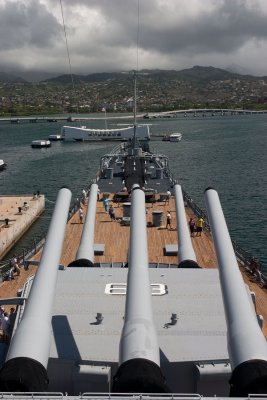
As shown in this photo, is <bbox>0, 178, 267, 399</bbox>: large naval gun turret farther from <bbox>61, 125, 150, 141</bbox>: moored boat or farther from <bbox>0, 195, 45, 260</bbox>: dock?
<bbox>61, 125, 150, 141</bbox>: moored boat

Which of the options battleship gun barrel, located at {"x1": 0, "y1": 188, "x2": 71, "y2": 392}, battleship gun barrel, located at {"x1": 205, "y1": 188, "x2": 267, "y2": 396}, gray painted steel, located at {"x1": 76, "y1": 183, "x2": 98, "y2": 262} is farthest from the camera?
gray painted steel, located at {"x1": 76, "y1": 183, "x2": 98, "y2": 262}

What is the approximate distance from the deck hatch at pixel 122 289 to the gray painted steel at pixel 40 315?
123 inches

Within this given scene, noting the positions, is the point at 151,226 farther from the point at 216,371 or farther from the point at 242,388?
the point at 242,388

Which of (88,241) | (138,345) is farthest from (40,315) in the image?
(88,241)

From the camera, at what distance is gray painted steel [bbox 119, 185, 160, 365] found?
9.57m

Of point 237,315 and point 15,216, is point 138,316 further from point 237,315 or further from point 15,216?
point 15,216

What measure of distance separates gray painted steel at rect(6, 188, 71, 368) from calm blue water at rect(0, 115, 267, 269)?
94.2ft

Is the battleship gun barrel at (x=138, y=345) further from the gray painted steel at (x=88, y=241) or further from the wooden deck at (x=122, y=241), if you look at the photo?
the wooden deck at (x=122, y=241)

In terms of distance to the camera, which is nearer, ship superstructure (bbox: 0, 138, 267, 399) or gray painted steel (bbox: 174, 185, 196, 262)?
ship superstructure (bbox: 0, 138, 267, 399)

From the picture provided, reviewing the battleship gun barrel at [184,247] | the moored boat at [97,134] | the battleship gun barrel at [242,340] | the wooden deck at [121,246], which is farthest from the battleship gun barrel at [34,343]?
the moored boat at [97,134]

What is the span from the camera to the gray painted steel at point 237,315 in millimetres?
9219

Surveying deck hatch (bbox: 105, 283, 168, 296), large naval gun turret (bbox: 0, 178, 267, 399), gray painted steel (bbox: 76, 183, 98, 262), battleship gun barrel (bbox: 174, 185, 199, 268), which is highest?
large naval gun turret (bbox: 0, 178, 267, 399)

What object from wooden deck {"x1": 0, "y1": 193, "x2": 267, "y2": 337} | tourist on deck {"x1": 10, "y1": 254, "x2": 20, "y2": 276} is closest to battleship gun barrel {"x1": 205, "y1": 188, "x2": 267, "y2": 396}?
wooden deck {"x1": 0, "y1": 193, "x2": 267, "y2": 337}

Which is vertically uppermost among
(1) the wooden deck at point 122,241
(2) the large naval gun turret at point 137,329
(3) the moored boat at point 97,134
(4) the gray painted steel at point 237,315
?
(4) the gray painted steel at point 237,315
